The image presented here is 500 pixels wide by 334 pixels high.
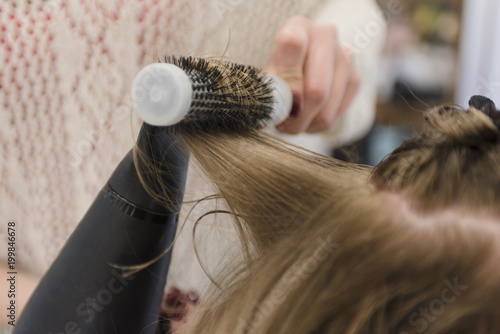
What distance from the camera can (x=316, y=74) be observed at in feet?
1.54

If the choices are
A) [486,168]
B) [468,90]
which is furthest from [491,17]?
[486,168]

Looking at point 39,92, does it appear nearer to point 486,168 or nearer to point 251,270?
point 251,270

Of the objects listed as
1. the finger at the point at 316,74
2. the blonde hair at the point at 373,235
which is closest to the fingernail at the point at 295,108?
the finger at the point at 316,74

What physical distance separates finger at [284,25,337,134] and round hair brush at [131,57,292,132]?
0.06 m

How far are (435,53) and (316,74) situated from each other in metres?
1.42

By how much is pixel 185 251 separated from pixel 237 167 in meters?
0.33

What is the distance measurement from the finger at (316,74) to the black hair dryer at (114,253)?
17 centimetres

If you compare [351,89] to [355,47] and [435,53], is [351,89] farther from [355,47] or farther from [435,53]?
[435,53]

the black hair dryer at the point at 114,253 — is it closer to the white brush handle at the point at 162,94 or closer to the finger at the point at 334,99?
the white brush handle at the point at 162,94

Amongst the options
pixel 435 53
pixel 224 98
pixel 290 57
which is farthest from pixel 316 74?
pixel 435 53

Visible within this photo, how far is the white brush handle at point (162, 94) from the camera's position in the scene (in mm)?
276

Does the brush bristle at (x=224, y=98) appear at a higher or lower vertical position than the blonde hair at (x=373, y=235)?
higher

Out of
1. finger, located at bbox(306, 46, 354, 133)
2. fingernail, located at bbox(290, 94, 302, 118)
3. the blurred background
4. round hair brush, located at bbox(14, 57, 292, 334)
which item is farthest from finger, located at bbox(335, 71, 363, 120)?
the blurred background

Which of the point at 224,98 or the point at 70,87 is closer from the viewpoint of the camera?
the point at 224,98
